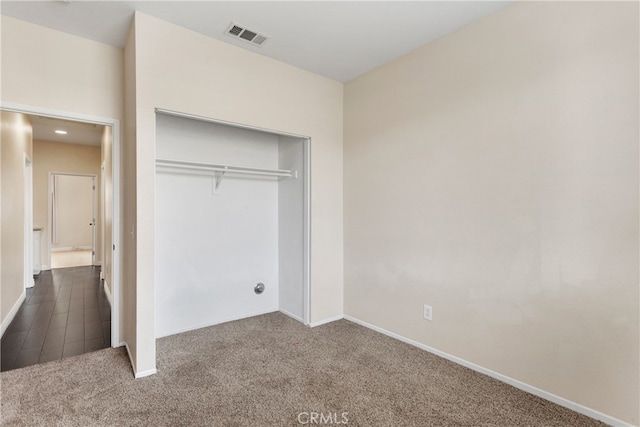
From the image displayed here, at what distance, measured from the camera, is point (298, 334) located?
122 inches

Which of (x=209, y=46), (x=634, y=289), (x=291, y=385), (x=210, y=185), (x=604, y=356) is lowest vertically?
(x=291, y=385)

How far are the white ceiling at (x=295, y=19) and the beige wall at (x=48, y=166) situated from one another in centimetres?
488

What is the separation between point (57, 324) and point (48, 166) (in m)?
4.30

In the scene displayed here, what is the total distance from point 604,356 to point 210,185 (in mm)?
3371

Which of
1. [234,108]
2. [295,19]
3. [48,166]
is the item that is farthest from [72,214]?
[295,19]

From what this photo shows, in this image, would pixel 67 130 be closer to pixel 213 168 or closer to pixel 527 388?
pixel 213 168

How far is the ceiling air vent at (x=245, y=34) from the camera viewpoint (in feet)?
8.30

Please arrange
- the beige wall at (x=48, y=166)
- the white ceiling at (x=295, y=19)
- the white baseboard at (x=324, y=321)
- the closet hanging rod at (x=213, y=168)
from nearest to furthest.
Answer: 1. the white ceiling at (x=295, y=19)
2. the closet hanging rod at (x=213, y=168)
3. the white baseboard at (x=324, y=321)
4. the beige wall at (x=48, y=166)

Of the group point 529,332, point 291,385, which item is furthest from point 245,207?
point 529,332

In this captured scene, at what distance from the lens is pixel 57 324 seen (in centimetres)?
339

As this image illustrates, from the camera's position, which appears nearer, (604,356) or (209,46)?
(604,356)

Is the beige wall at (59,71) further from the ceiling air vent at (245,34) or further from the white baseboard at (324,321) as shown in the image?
the white baseboard at (324,321)

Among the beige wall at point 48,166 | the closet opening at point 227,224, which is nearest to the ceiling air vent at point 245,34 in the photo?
the closet opening at point 227,224

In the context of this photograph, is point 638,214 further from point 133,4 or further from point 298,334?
point 133,4
